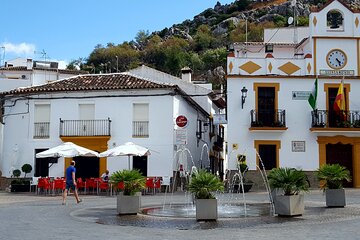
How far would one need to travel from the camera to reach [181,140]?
26984 mm

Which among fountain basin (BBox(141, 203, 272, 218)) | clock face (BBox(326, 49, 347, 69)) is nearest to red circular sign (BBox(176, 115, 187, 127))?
clock face (BBox(326, 49, 347, 69))

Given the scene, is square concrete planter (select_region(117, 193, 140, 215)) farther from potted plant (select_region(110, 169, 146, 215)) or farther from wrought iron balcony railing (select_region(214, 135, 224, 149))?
wrought iron balcony railing (select_region(214, 135, 224, 149))

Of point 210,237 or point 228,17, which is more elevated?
point 228,17

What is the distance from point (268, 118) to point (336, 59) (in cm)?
553

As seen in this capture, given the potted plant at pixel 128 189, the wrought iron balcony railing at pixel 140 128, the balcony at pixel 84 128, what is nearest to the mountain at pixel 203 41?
the balcony at pixel 84 128

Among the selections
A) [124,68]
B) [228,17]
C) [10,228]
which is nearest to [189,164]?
[10,228]

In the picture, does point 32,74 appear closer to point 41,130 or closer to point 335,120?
point 41,130

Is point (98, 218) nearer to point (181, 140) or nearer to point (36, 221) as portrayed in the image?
point (36, 221)

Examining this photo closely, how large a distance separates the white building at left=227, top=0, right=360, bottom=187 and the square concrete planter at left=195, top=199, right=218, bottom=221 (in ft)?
52.1

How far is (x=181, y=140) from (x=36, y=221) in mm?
14333

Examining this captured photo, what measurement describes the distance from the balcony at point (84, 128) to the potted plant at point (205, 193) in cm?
1687

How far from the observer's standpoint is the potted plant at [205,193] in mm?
12836

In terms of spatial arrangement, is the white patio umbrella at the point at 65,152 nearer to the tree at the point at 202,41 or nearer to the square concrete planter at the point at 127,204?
the square concrete planter at the point at 127,204

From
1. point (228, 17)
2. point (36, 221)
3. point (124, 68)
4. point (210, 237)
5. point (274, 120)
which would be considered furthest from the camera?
point (228, 17)
